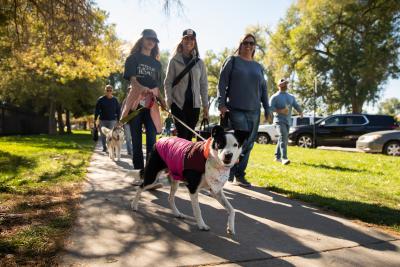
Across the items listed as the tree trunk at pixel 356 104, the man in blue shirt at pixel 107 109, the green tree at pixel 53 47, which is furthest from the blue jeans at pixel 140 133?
the tree trunk at pixel 356 104

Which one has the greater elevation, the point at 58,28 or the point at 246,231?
the point at 58,28

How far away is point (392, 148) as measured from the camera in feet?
45.9

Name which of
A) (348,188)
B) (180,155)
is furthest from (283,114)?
(180,155)

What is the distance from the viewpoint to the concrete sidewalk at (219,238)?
293cm

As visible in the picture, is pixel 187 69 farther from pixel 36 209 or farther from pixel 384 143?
pixel 384 143

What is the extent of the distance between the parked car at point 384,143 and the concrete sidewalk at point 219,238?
10.6 meters

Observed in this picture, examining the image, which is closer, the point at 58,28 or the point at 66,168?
the point at 66,168

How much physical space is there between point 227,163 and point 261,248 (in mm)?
787

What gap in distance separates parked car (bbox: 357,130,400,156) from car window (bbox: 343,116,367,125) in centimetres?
295

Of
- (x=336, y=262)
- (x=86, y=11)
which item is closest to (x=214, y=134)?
(x=336, y=262)

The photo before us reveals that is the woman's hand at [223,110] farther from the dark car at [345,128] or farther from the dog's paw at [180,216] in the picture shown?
the dark car at [345,128]

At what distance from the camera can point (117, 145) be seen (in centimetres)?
952

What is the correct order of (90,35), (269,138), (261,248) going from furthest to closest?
(269,138)
(90,35)
(261,248)

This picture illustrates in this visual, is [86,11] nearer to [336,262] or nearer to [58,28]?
[58,28]
